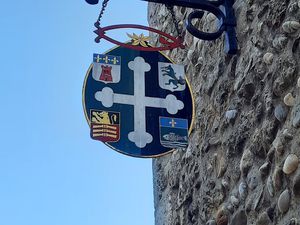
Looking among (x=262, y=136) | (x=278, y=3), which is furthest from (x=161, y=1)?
(x=262, y=136)

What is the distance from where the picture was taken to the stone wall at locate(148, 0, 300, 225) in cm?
266

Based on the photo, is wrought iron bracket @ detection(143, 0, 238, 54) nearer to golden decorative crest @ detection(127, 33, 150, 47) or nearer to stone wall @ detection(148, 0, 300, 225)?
stone wall @ detection(148, 0, 300, 225)

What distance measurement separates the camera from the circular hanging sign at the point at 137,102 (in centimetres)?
321

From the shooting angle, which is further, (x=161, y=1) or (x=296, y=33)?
(x=161, y=1)

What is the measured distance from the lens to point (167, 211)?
4.25m

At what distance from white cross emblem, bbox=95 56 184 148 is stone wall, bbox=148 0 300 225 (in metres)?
0.28

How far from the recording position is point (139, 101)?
3.36 m

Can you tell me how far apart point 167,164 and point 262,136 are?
5.29 ft

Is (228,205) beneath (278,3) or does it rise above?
beneath

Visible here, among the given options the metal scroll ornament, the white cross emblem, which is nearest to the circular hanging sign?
the white cross emblem

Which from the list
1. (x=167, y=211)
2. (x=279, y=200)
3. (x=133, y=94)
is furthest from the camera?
(x=167, y=211)

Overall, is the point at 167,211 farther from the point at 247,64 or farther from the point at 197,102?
the point at 247,64

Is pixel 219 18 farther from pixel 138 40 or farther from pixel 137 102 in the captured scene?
pixel 137 102

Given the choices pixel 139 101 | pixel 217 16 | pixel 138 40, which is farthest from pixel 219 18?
pixel 139 101
